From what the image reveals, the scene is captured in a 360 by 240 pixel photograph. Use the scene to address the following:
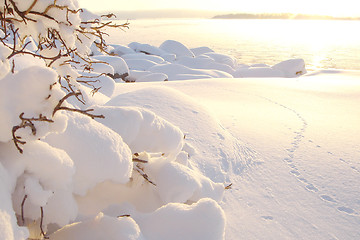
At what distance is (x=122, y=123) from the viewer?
6.51 ft

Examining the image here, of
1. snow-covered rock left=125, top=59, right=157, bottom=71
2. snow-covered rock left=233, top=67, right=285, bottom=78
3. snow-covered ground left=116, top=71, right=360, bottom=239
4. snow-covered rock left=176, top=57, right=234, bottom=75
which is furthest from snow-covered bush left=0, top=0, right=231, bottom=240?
snow-covered rock left=176, top=57, right=234, bottom=75

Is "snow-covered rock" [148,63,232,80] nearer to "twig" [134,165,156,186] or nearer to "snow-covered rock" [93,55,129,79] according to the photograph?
"snow-covered rock" [93,55,129,79]

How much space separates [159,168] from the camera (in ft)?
6.33

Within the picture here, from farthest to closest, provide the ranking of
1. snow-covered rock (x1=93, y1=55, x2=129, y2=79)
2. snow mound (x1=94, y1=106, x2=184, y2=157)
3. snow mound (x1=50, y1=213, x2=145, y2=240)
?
snow-covered rock (x1=93, y1=55, x2=129, y2=79) → snow mound (x1=94, y1=106, x2=184, y2=157) → snow mound (x1=50, y1=213, x2=145, y2=240)

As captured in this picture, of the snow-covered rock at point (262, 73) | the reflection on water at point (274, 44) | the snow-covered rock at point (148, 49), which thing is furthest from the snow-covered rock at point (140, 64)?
the reflection on water at point (274, 44)

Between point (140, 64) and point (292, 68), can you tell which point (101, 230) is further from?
point (292, 68)

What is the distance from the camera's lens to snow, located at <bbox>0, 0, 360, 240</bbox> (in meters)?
1.15

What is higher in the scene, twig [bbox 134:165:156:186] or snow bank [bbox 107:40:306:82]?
twig [bbox 134:165:156:186]

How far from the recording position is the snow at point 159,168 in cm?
115

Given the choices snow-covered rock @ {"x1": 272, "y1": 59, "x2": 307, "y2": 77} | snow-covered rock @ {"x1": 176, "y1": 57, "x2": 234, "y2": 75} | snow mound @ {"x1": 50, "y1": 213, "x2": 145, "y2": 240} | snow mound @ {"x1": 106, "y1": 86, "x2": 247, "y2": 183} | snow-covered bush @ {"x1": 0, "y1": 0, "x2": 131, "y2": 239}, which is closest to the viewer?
snow-covered bush @ {"x1": 0, "y1": 0, "x2": 131, "y2": 239}

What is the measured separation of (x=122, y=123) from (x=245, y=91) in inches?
186

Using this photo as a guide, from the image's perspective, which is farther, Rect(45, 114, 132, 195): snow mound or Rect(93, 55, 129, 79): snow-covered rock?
Rect(93, 55, 129, 79): snow-covered rock

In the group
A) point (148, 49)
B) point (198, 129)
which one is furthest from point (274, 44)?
point (198, 129)

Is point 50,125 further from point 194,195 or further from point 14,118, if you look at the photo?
point 194,195
